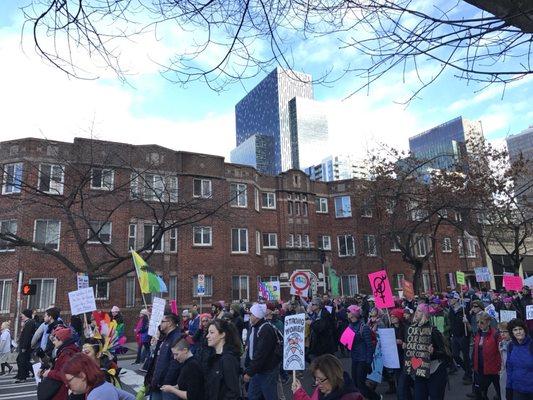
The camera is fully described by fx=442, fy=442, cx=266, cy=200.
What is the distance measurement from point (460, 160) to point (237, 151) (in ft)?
114

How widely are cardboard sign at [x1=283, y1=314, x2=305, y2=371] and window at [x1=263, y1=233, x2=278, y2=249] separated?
93.8 ft

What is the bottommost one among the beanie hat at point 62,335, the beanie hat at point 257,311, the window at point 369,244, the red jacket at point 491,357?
the red jacket at point 491,357

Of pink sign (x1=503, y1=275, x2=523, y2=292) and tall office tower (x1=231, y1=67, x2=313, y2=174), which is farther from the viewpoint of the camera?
pink sign (x1=503, y1=275, x2=523, y2=292)

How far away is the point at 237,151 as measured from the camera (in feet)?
188

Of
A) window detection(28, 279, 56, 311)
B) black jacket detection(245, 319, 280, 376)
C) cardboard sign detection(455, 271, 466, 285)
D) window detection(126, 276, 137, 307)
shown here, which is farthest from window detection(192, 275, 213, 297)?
black jacket detection(245, 319, 280, 376)

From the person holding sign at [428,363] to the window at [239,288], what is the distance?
2439 centimetres

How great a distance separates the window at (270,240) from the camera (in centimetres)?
3544

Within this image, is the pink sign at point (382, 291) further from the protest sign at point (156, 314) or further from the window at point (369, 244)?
the window at point (369, 244)

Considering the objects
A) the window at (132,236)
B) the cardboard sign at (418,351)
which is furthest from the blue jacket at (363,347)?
the window at (132,236)

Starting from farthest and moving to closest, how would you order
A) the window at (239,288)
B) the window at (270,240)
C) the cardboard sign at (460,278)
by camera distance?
the window at (270,240)
the window at (239,288)
the cardboard sign at (460,278)

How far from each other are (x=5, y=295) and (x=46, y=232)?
13.0 ft

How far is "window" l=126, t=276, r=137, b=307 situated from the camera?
2702 cm

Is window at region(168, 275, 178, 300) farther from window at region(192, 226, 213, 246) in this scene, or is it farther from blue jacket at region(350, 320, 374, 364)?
blue jacket at region(350, 320, 374, 364)

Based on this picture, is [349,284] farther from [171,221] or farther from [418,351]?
[418,351]
